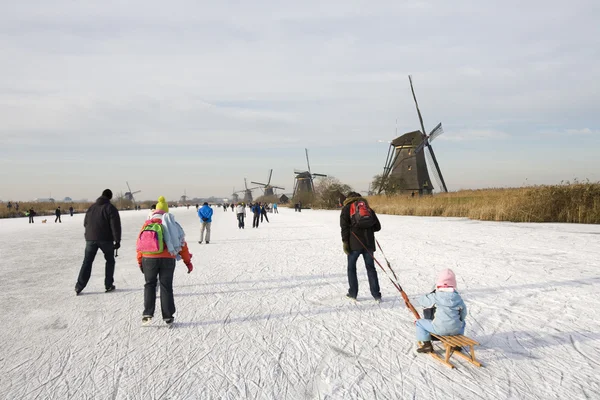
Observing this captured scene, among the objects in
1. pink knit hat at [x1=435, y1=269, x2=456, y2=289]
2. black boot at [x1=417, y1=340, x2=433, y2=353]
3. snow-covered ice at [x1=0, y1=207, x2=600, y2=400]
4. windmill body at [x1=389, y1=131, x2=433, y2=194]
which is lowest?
snow-covered ice at [x1=0, y1=207, x2=600, y2=400]

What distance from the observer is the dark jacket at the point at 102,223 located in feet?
19.3

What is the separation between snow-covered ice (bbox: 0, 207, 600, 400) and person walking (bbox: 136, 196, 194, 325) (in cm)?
32

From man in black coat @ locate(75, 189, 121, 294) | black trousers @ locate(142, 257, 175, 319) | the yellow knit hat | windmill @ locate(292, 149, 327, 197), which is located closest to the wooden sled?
black trousers @ locate(142, 257, 175, 319)

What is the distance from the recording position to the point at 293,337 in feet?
13.4

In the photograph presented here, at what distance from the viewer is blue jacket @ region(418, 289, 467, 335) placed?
3.29m

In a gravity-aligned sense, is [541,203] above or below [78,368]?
above

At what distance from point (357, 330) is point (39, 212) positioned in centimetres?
6156

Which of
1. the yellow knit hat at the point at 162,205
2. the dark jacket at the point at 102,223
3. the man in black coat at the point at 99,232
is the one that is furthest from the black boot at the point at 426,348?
the dark jacket at the point at 102,223

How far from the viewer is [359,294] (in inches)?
226

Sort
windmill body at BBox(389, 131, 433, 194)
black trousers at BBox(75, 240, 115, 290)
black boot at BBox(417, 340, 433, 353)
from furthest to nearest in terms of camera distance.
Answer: windmill body at BBox(389, 131, 433, 194) → black trousers at BBox(75, 240, 115, 290) → black boot at BBox(417, 340, 433, 353)

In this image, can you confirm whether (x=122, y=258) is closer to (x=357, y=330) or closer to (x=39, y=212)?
(x=357, y=330)

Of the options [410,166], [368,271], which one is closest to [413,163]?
[410,166]

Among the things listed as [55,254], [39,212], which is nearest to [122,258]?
[55,254]

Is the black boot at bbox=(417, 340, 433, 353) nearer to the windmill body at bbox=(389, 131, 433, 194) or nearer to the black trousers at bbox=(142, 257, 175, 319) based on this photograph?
the black trousers at bbox=(142, 257, 175, 319)
